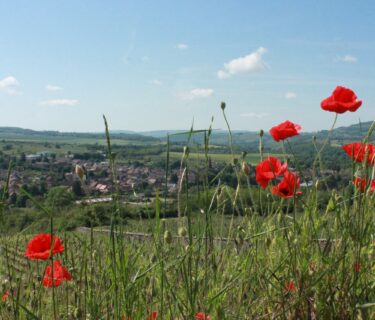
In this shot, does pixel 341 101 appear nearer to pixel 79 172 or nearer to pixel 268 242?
pixel 268 242

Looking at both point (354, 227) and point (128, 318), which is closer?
point (128, 318)

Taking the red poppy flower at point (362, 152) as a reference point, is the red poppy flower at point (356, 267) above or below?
below

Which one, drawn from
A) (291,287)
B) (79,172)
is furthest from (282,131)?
(79,172)

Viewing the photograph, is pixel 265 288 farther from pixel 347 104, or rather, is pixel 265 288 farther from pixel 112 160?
pixel 347 104

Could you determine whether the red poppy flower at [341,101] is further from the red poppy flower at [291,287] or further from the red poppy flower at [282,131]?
the red poppy flower at [291,287]

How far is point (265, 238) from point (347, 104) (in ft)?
2.38

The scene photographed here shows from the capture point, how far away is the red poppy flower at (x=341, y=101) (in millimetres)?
1986

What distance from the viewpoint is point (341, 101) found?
203cm

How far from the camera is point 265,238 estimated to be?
1637mm

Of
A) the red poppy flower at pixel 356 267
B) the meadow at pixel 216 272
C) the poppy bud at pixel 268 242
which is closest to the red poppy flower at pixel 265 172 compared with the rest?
the meadow at pixel 216 272

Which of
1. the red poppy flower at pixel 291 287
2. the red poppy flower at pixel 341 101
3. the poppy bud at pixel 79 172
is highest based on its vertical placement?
the red poppy flower at pixel 341 101

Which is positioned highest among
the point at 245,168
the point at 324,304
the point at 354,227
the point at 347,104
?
the point at 347,104

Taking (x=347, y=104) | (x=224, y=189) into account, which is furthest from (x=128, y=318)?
(x=347, y=104)

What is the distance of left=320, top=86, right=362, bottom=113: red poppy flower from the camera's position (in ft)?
6.52
